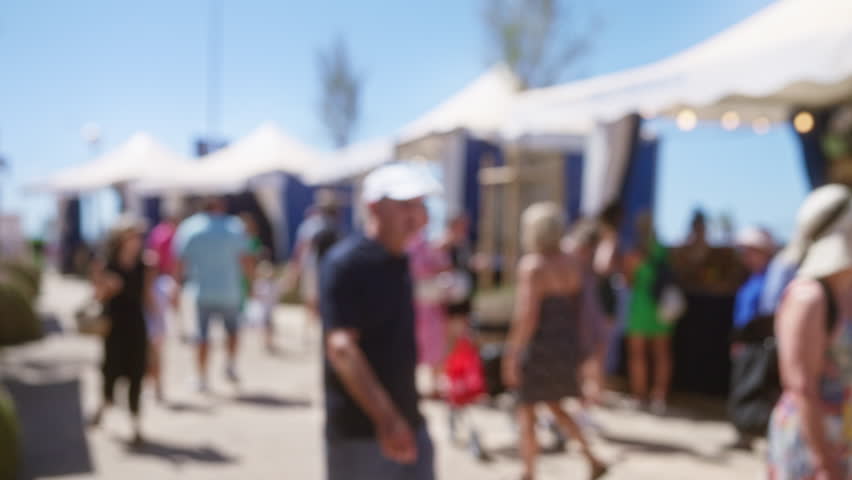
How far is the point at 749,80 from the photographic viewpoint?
5.44 metres

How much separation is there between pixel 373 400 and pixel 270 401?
4.92m

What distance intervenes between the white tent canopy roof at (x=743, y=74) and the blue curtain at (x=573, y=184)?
3.76 meters

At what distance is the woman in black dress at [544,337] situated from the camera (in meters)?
4.27

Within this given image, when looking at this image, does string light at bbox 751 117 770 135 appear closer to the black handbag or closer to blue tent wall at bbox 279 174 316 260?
the black handbag

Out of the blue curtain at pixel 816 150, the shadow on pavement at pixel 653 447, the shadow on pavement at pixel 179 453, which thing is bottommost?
the shadow on pavement at pixel 653 447

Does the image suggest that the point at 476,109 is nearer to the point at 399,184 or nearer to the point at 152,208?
the point at 399,184

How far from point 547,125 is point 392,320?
17.6 ft

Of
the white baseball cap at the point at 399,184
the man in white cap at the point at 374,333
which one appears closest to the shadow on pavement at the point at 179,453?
the man in white cap at the point at 374,333

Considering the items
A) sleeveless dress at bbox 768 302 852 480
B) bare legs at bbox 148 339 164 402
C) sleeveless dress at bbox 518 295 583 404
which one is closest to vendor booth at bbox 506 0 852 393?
sleeveless dress at bbox 518 295 583 404

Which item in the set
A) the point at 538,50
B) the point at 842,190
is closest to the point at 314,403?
the point at 842,190

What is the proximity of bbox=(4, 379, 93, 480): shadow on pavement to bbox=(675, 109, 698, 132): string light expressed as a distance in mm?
7228

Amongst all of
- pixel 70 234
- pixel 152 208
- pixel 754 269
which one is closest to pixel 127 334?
pixel 754 269

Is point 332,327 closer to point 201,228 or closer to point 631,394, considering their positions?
point 201,228

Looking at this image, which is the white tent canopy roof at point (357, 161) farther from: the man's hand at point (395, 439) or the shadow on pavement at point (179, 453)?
the man's hand at point (395, 439)
